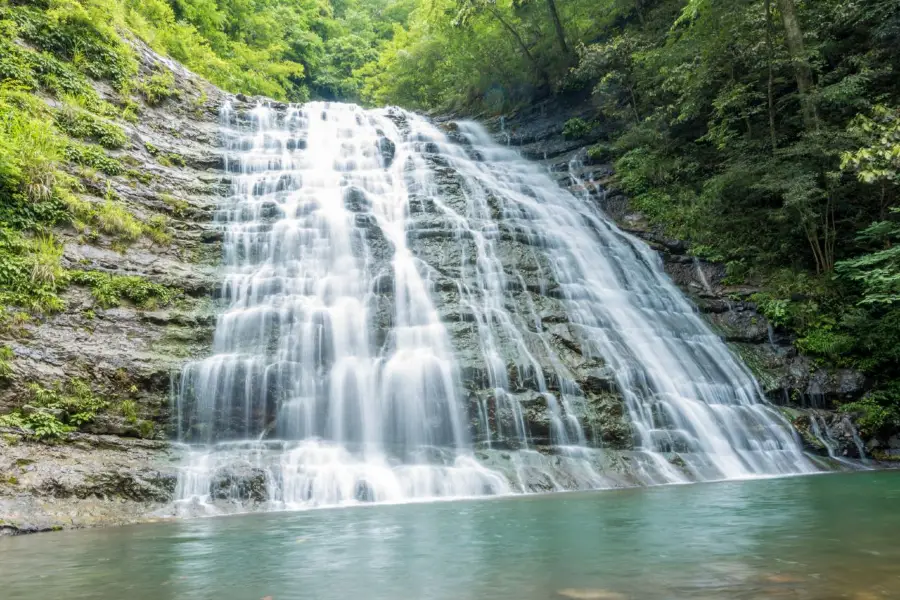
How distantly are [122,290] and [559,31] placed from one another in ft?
55.8

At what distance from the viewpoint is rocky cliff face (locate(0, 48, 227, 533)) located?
6.41 m

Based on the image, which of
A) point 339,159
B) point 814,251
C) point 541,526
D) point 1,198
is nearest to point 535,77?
Result: point 339,159

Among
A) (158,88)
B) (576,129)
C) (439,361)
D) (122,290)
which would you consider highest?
(576,129)

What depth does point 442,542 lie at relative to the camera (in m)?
4.30

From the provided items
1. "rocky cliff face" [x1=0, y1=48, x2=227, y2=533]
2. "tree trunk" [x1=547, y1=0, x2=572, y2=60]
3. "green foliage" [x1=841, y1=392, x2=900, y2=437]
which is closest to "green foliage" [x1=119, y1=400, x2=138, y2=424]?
"rocky cliff face" [x1=0, y1=48, x2=227, y2=533]

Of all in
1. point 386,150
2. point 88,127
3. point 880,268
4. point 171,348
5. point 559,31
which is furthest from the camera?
point 559,31

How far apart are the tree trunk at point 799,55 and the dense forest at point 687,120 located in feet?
0.13

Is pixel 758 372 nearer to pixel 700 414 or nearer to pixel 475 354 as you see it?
pixel 700 414

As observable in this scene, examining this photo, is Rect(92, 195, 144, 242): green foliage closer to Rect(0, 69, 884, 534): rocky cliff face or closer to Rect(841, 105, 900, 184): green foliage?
Rect(0, 69, 884, 534): rocky cliff face

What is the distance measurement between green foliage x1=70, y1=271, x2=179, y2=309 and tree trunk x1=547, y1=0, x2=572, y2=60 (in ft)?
53.5

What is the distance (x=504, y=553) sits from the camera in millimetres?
3764

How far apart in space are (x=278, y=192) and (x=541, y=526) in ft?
35.0

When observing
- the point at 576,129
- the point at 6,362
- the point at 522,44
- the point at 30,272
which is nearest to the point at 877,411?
Result: the point at 576,129

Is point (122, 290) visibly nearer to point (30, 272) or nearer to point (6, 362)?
point (30, 272)
